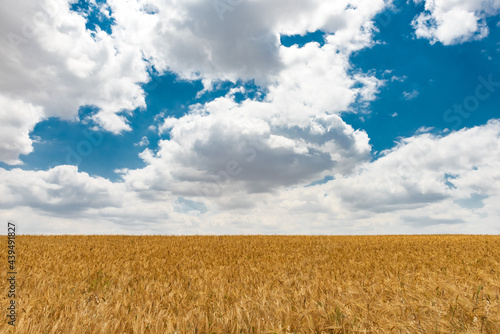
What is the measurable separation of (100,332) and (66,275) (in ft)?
18.1

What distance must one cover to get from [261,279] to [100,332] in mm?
4457

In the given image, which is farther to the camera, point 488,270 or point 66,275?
point 488,270

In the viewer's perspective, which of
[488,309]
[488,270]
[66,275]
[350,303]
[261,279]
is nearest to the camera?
[488,309]

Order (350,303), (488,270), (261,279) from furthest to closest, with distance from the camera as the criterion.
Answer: (488,270), (261,279), (350,303)

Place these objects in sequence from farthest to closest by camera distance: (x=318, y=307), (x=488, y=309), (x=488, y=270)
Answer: (x=488, y=270), (x=318, y=307), (x=488, y=309)

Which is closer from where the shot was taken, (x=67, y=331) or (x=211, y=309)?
(x=67, y=331)

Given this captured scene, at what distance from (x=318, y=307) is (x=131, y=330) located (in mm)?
2386

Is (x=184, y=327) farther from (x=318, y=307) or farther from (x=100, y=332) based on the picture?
(x=318, y=307)

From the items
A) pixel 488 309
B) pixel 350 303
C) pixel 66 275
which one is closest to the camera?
pixel 488 309

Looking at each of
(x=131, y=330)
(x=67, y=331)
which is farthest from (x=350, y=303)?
(x=67, y=331)

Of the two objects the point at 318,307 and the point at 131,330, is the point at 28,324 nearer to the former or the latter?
the point at 131,330

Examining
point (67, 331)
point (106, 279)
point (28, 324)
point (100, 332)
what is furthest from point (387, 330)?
point (106, 279)

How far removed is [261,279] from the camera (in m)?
7.67

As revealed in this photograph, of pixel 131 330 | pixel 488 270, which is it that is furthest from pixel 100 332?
pixel 488 270
